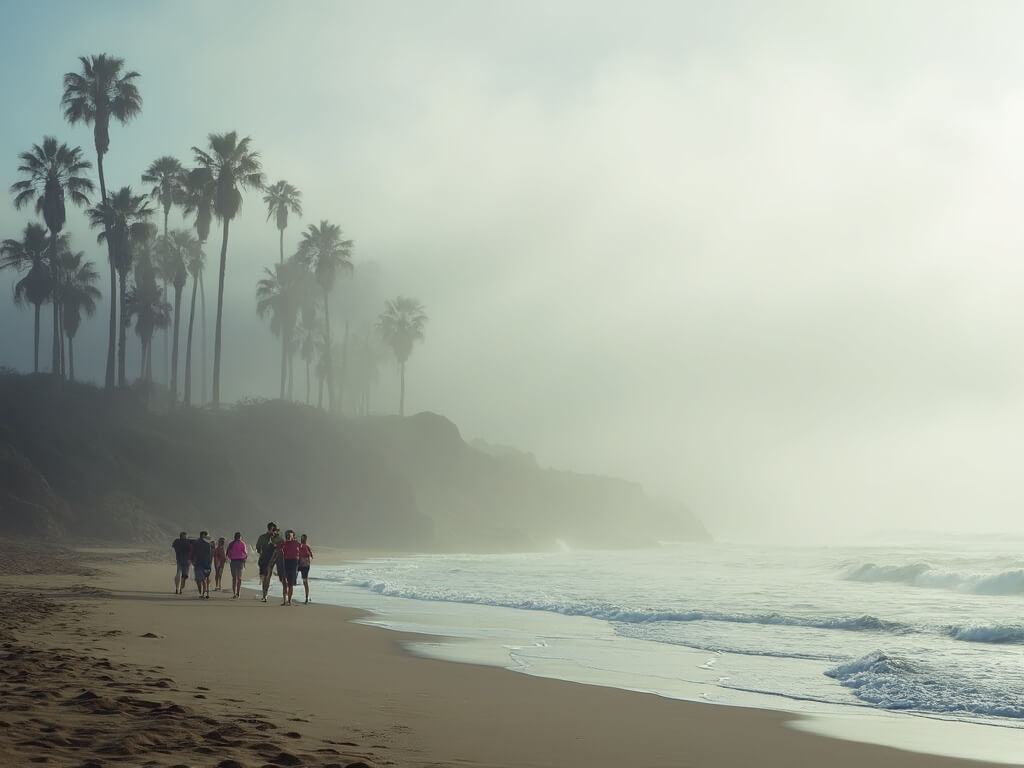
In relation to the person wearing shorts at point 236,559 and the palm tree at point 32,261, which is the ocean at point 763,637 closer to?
the person wearing shorts at point 236,559

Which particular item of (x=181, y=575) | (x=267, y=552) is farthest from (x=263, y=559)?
(x=181, y=575)

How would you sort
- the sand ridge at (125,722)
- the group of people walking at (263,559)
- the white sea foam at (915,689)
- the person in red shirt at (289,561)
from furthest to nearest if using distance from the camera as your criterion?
the group of people walking at (263,559) → the person in red shirt at (289,561) → the white sea foam at (915,689) → the sand ridge at (125,722)

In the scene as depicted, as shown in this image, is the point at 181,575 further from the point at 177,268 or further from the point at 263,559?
the point at 177,268

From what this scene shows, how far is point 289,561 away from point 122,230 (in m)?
41.0

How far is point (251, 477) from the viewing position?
63438 mm

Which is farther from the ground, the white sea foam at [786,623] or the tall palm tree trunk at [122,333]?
the tall palm tree trunk at [122,333]

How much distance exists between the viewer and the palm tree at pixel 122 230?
56688mm

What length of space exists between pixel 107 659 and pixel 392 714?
4.02m

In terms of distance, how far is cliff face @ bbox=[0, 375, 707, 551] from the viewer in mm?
47031

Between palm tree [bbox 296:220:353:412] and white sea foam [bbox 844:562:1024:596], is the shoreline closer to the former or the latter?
white sea foam [bbox 844:562:1024:596]

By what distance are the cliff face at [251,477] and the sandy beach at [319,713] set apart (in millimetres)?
32926

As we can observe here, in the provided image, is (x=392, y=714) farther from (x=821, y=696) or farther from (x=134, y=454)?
(x=134, y=454)

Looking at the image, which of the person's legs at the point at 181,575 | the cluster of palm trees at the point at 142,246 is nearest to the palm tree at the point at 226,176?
the cluster of palm trees at the point at 142,246

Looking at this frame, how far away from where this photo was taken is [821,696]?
12.0 metres
